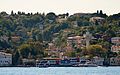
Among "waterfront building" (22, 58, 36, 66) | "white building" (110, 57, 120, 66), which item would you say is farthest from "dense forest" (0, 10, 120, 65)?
"white building" (110, 57, 120, 66)

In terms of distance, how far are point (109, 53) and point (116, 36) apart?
17970 mm

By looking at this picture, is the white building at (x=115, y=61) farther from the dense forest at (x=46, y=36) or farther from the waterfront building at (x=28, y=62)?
the waterfront building at (x=28, y=62)

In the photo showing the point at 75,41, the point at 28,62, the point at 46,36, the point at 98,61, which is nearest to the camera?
the point at 28,62

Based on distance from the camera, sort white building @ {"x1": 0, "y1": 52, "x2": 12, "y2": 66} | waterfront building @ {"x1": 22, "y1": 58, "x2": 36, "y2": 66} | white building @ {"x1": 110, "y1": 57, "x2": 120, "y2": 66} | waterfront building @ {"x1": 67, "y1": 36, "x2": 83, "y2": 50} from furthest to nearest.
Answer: waterfront building @ {"x1": 67, "y1": 36, "x2": 83, "y2": 50} → white building @ {"x1": 110, "y1": 57, "x2": 120, "y2": 66} → white building @ {"x1": 0, "y1": 52, "x2": 12, "y2": 66} → waterfront building @ {"x1": 22, "y1": 58, "x2": 36, "y2": 66}

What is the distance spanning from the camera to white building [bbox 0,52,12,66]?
15362cm

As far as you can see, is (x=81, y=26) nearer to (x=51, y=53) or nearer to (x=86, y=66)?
(x=51, y=53)

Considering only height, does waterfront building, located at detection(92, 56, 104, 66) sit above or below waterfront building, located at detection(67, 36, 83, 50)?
below

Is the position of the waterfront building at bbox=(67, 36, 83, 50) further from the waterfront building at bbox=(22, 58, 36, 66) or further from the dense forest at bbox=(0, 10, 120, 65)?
the waterfront building at bbox=(22, 58, 36, 66)

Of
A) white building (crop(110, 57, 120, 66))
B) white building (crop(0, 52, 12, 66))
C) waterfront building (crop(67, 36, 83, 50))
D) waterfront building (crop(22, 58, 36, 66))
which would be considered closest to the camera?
waterfront building (crop(22, 58, 36, 66))

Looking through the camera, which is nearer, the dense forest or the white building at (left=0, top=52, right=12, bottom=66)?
the white building at (left=0, top=52, right=12, bottom=66)

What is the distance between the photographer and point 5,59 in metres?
158

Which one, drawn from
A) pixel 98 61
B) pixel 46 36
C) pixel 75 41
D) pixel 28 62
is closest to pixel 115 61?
pixel 98 61

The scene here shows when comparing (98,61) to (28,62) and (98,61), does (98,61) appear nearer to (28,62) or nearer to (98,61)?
(98,61)

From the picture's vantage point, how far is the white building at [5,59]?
6048 inches
